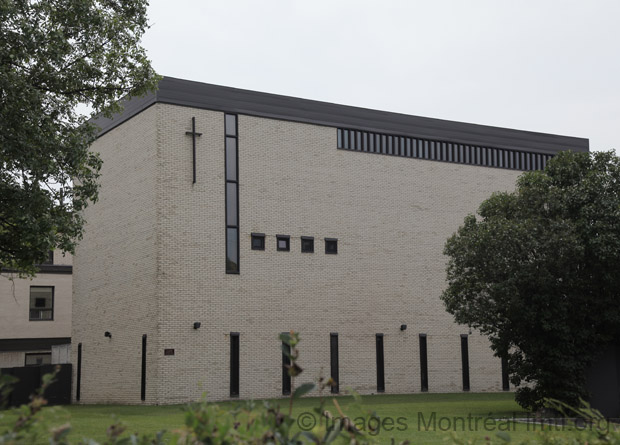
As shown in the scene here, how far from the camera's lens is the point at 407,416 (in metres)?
20.4

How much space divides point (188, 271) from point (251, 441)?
1017 inches

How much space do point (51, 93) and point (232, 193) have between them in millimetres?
10847

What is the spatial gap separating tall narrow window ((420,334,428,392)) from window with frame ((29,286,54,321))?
76.0 ft

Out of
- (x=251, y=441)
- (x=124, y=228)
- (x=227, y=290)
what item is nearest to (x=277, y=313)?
(x=227, y=290)

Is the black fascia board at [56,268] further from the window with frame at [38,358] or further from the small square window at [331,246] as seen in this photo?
the small square window at [331,246]

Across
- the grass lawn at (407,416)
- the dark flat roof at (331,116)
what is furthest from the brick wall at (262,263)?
the grass lawn at (407,416)

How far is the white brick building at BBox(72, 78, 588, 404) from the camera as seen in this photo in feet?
94.7

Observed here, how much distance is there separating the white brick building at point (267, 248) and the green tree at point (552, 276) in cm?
1002

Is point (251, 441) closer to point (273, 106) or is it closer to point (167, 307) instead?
point (167, 307)

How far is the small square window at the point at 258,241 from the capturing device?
3021cm

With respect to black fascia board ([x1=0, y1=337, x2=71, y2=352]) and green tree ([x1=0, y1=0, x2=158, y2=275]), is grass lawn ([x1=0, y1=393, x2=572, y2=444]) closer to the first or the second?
green tree ([x1=0, y1=0, x2=158, y2=275])

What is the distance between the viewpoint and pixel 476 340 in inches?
1363

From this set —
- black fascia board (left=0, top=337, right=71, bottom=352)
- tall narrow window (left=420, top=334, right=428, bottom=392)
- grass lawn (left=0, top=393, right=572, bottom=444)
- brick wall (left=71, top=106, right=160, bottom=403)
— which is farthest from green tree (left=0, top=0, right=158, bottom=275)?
black fascia board (left=0, top=337, right=71, bottom=352)

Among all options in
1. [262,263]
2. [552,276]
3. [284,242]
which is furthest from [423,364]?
[552,276]
